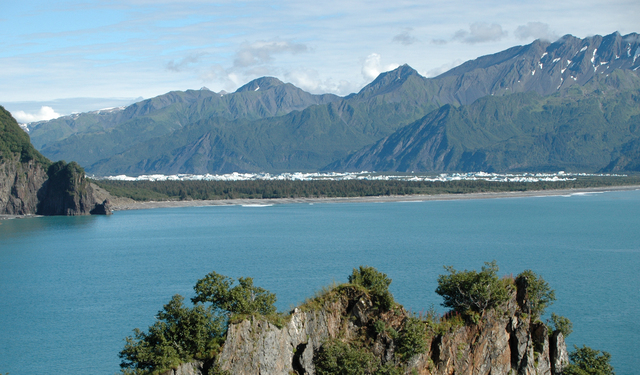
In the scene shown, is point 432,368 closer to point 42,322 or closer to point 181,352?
point 181,352

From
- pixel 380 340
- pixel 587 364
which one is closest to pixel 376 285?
pixel 380 340

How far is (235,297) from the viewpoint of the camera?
23.6m

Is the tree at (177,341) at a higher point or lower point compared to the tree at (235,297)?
lower

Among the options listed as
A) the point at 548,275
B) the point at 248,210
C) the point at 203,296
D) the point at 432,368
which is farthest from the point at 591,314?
the point at 248,210

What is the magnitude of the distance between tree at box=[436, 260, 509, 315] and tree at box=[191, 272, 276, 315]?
6.40 meters

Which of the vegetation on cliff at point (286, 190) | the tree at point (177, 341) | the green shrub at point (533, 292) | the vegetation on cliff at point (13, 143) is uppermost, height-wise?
the vegetation on cliff at point (13, 143)

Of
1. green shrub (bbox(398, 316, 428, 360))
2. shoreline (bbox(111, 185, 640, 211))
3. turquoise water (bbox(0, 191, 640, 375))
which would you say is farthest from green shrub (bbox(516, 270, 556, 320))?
shoreline (bbox(111, 185, 640, 211))

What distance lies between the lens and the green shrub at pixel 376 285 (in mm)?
22969

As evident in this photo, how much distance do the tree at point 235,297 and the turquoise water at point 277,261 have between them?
1405 centimetres

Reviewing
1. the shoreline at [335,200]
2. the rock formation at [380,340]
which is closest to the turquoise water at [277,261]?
the rock formation at [380,340]

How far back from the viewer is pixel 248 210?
447 feet

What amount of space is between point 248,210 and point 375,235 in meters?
54.5

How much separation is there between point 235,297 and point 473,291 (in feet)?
27.2

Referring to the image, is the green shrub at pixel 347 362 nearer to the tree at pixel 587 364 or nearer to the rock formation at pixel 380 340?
the rock formation at pixel 380 340
